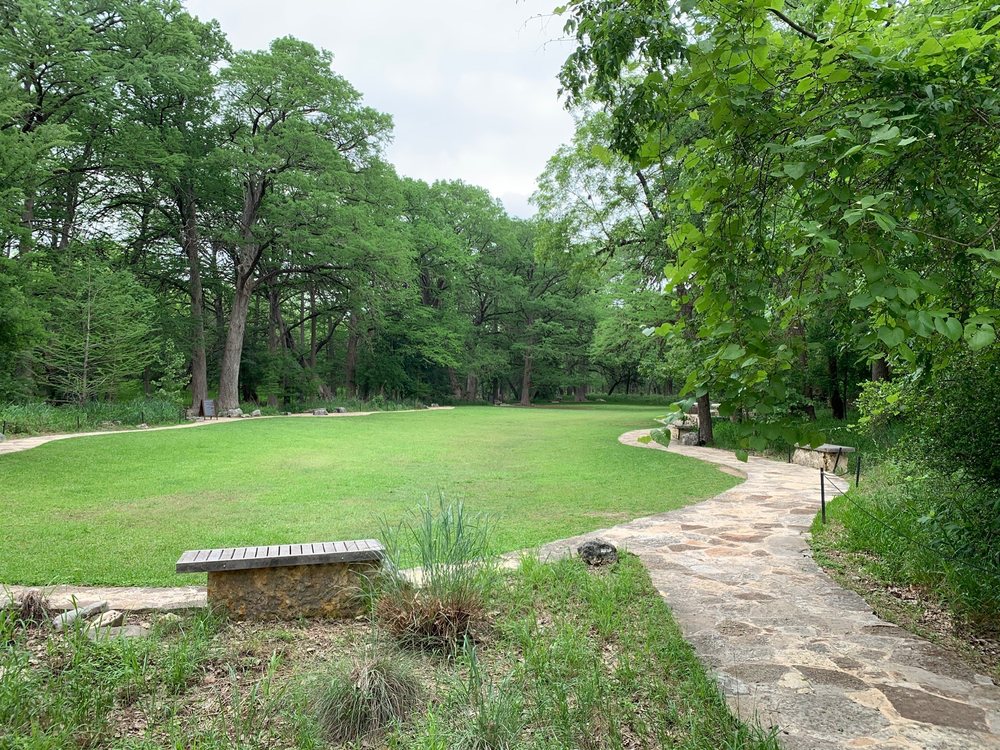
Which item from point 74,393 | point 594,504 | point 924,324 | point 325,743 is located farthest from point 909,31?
point 74,393

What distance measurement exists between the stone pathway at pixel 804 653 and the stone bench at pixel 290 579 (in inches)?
75.6

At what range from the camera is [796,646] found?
3.16m

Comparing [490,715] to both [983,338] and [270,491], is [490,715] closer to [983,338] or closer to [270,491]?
[983,338]

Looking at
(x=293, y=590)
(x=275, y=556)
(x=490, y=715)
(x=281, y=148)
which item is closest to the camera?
(x=490, y=715)

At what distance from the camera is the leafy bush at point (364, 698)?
A: 2.36m

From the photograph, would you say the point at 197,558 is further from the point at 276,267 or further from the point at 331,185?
the point at 276,267

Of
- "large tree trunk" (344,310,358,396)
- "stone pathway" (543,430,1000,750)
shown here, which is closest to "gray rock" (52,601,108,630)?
"stone pathway" (543,430,1000,750)

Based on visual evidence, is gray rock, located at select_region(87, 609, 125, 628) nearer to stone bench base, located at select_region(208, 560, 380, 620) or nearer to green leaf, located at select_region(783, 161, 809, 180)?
stone bench base, located at select_region(208, 560, 380, 620)

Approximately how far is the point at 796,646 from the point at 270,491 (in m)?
6.84

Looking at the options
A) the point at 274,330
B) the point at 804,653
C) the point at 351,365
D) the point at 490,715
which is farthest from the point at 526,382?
the point at 490,715

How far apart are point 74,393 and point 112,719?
57.6ft

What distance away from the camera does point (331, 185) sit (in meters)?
22.1

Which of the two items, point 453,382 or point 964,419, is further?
point 453,382

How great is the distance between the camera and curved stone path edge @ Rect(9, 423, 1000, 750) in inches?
93.5
